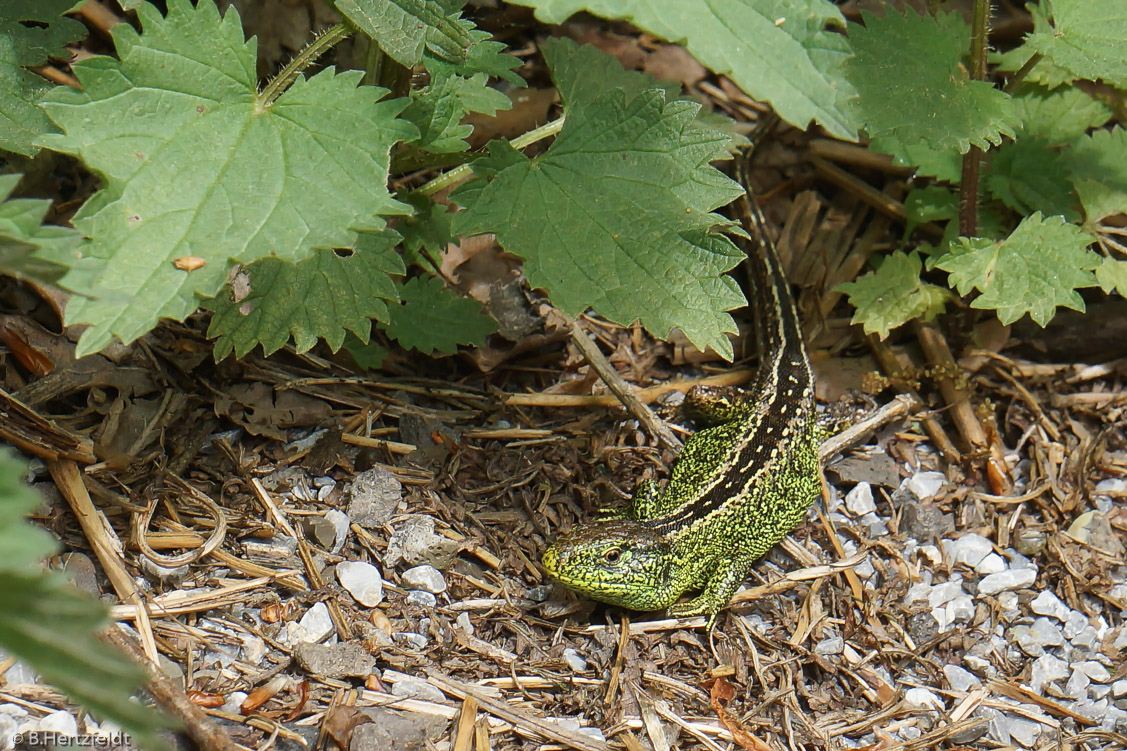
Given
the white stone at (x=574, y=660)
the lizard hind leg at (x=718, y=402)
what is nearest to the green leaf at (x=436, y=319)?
the lizard hind leg at (x=718, y=402)

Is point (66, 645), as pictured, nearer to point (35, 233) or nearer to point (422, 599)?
point (35, 233)

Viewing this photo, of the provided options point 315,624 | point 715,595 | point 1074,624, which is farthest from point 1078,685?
point 315,624

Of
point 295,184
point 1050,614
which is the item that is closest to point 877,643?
point 1050,614

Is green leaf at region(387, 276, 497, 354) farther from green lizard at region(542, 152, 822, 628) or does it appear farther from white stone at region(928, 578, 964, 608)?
white stone at region(928, 578, 964, 608)

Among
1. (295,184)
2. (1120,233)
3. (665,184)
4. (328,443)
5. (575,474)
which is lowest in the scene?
(575,474)

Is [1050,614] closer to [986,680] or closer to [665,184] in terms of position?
[986,680]
